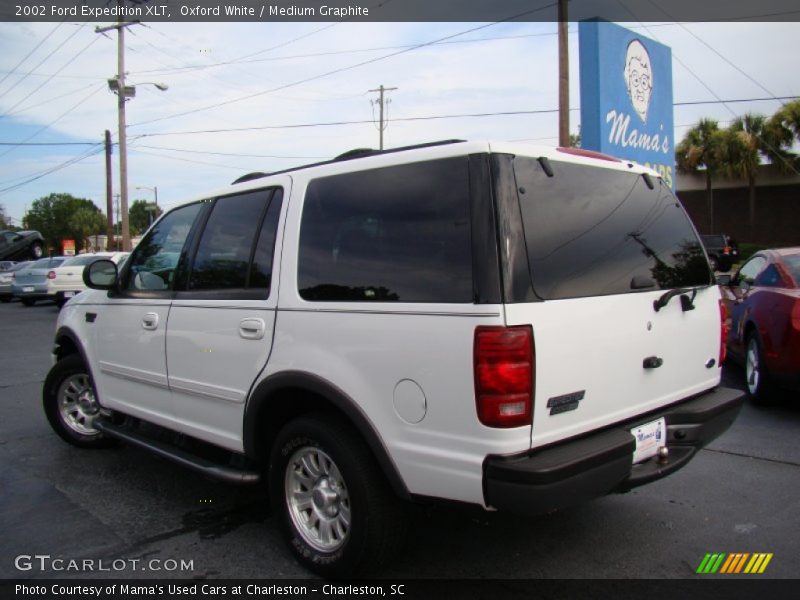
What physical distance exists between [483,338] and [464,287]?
0.23 metres

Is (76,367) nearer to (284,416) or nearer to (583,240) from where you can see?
(284,416)

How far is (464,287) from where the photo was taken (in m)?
2.57

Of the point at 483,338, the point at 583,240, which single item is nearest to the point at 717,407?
the point at 583,240

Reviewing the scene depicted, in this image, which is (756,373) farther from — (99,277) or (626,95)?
(626,95)

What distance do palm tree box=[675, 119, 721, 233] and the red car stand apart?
29.3 m

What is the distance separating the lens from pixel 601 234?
3.05m

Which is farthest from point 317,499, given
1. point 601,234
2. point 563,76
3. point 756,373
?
point 563,76

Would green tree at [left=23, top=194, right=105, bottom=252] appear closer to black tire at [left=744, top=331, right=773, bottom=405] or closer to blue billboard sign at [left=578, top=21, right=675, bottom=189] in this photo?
blue billboard sign at [left=578, top=21, right=675, bottom=189]

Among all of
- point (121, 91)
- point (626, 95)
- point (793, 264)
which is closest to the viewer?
point (793, 264)

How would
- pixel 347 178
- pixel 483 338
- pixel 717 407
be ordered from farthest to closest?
pixel 717 407 → pixel 347 178 → pixel 483 338

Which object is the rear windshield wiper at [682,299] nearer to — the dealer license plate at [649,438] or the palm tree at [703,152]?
the dealer license plate at [649,438]

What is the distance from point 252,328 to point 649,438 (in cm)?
200

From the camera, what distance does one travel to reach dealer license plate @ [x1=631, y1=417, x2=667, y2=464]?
296 cm

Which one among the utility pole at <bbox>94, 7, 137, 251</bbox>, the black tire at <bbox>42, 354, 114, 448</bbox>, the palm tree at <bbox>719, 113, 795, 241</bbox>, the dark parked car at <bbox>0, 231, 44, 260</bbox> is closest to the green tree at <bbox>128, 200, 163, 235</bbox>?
the dark parked car at <bbox>0, 231, 44, 260</bbox>
